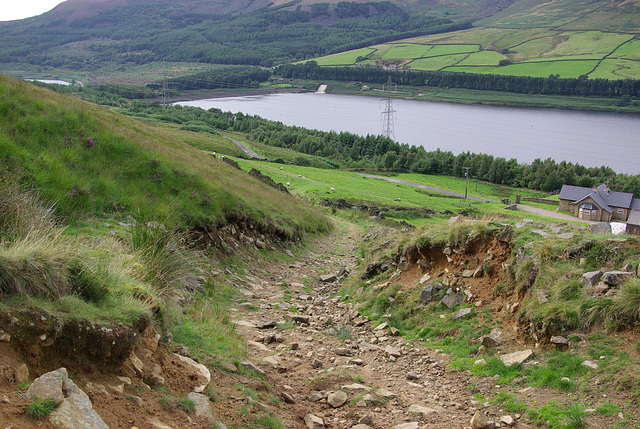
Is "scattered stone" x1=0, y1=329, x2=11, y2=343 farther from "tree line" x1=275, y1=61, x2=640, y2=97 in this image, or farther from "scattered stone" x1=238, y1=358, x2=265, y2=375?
"tree line" x1=275, y1=61, x2=640, y2=97

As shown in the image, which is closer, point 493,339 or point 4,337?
point 4,337

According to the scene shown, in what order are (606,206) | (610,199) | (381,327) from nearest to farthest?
(381,327), (606,206), (610,199)

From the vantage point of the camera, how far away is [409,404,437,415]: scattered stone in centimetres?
676

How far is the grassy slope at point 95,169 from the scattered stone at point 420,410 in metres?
6.05

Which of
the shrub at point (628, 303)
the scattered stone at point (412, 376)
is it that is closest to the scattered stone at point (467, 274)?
the scattered stone at point (412, 376)

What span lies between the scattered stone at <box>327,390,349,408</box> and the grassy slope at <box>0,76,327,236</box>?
5091 millimetres

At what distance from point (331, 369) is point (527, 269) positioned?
4601mm

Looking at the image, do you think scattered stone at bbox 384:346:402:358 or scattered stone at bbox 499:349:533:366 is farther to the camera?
scattered stone at bbox 384:346:402:358

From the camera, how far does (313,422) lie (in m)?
6.20

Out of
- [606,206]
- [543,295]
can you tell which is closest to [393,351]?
[543,295]

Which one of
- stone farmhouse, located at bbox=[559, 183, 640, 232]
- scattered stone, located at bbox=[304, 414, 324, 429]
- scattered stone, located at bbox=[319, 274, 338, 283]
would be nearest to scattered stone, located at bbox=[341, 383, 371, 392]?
scattered stone, located at bbox=[304, 414, 324, 429]

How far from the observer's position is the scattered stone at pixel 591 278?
8.27 meters

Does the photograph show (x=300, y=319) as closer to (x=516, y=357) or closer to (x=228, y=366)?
(x=228, y=366)

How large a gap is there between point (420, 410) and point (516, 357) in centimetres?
221
